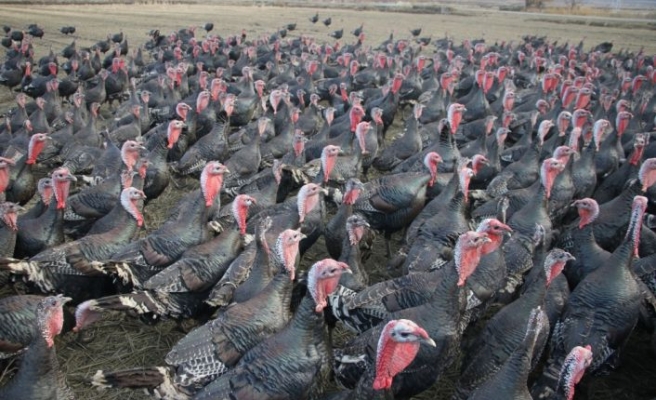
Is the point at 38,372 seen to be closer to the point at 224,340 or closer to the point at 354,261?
the point at 224,340

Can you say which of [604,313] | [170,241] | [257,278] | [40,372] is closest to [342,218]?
[257,278]

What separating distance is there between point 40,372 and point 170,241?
1799 mm

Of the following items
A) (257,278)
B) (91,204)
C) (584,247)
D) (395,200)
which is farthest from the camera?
(395,200)

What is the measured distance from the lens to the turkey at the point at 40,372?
135 inches

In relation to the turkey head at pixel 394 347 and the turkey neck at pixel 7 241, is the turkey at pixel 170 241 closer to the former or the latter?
the turkey neck at pixel 7 241

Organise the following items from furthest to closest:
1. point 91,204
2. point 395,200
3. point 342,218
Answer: point 395,200
point 91,204
point 342,218

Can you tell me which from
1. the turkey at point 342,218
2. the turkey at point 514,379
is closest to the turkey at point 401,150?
the turkey at point 342,218

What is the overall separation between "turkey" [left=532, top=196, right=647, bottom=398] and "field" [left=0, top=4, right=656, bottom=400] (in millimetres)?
348

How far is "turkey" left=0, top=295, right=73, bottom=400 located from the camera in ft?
11.3

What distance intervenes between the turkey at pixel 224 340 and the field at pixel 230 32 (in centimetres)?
80

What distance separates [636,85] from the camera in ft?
37.0

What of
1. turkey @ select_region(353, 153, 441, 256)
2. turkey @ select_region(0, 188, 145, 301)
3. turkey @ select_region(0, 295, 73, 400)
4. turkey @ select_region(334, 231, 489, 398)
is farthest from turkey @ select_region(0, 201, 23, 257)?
turkey @ select_region(353, 153, 441, 256)

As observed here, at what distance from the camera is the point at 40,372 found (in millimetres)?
3475

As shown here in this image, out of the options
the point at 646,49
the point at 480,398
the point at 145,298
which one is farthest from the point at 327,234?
the point at 646,49
